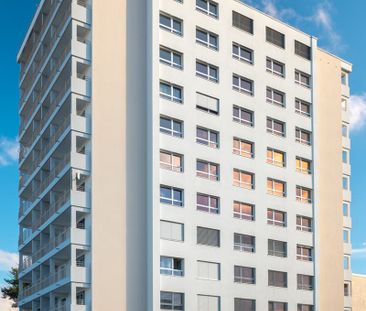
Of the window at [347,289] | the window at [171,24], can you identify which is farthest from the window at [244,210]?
the window at [171,24]

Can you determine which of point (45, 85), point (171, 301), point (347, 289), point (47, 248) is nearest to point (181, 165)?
point (171, 301)

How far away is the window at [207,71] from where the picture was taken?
4719 centimetres

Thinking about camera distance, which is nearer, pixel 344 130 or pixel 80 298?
pixel 80 298

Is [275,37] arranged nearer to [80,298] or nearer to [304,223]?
[304,223]

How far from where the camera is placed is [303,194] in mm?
52375

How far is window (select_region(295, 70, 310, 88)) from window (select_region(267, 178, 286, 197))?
928 cm

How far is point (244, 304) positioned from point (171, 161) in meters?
11.6

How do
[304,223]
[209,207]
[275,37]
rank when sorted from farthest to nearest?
[275,37], [304,223], [209,207]

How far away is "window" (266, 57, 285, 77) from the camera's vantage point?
51.9 meters

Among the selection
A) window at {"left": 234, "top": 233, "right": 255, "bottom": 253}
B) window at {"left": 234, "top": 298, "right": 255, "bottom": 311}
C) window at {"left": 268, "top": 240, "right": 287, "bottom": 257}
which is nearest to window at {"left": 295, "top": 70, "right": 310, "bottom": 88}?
window at {"left": 268, "top": 240, "right": 287, "bottom": 257}

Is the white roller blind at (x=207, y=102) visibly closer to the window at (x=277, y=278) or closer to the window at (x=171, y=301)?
the window at (x=277, y=278)

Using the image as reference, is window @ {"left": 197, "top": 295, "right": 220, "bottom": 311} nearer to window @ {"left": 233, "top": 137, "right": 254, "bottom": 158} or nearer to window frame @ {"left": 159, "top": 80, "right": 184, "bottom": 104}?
window @ {"left": 233, "top": 137, "right": 254, "bottom": 158}

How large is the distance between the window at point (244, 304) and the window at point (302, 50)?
21.5 meters

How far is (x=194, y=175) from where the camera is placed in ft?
148
